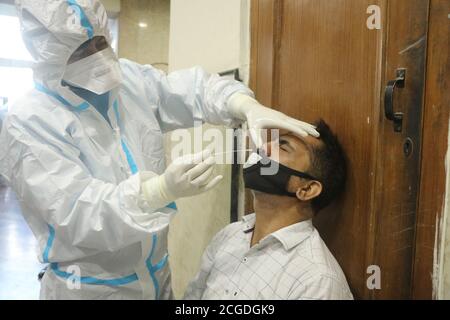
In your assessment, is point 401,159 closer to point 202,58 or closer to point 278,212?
point 278,212

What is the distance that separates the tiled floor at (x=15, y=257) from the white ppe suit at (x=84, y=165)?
1.19 metres

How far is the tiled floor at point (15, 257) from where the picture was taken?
230cm

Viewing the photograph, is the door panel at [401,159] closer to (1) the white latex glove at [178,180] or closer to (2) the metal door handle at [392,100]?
(2) the metal door handle at [392,100]

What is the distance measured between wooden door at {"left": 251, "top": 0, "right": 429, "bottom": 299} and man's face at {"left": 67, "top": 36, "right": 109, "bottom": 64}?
Result: 631 mm

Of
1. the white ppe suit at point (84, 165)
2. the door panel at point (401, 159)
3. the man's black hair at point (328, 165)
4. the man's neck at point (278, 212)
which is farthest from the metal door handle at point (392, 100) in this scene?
the white ppe suit at point (84, 165)

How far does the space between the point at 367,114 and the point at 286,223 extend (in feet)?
1.25

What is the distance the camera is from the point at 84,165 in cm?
104

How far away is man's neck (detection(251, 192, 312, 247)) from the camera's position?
1.10 metres

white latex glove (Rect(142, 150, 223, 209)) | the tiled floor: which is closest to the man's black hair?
white latex glove (Rect(142, 150, 223, 209))

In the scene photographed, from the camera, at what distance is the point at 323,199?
1104mm

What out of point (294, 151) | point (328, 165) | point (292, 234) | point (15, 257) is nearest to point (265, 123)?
point (294, 151)

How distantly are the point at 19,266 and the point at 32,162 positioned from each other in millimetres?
2152

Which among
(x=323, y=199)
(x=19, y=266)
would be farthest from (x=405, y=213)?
(x=19, y=266)
